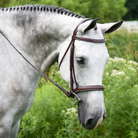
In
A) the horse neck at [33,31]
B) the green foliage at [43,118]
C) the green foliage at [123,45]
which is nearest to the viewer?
the horse neck at [33,31]

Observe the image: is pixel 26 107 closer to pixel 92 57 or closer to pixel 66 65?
pixel 66 65

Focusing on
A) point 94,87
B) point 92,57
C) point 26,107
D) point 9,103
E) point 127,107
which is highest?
point 92,57

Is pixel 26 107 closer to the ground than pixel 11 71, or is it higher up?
closer to the ground

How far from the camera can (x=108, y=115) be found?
3.04 m

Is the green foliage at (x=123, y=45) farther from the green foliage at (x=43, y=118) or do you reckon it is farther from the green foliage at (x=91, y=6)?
the green foliage at (x=43, y=118)

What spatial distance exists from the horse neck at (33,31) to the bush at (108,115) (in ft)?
3.66

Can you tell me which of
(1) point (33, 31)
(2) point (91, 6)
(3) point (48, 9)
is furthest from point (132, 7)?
(1) point (33, 31)

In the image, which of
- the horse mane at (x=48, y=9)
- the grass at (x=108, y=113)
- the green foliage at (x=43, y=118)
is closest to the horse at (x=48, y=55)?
the horse mane at (x=48, y=9)

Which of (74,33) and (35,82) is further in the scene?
(35,82)

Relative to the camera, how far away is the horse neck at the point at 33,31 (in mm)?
2021

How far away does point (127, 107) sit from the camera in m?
3.08

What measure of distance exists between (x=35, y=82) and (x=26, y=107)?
0.27m

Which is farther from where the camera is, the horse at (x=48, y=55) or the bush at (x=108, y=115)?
the bush at (x=108, y=115)

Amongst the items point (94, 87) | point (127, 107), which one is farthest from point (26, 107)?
point (127, 107)
